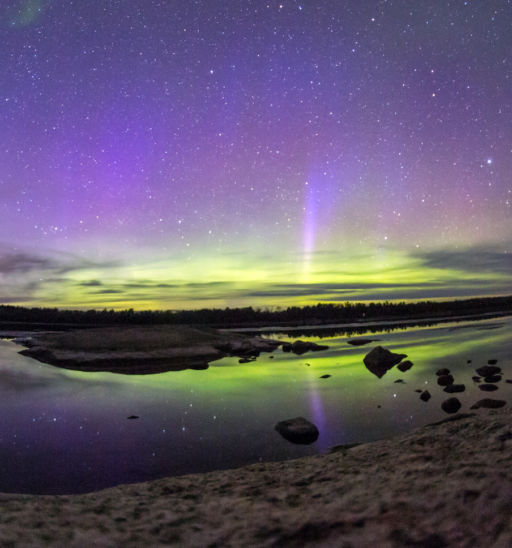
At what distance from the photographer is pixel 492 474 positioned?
3.04 metres

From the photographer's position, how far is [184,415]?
8.46m

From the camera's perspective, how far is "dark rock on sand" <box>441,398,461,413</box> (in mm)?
7890

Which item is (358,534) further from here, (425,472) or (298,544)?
(425,472)

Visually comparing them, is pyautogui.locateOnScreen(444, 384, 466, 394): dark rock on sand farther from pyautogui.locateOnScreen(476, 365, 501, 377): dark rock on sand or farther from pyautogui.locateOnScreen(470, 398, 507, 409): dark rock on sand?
pyautogui.locateOnScreen(476, 365, 501, 377): dark rock on sand

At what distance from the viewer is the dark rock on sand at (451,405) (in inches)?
311

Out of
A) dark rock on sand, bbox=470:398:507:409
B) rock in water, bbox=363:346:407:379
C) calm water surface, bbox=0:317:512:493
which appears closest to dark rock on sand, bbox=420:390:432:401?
calm water surface, bbox=0:317:512:493

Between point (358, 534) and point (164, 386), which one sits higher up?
point (358, 534)

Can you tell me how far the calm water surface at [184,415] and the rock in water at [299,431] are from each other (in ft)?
0.50

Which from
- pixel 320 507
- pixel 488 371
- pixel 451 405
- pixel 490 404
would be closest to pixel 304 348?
pixel 488 371

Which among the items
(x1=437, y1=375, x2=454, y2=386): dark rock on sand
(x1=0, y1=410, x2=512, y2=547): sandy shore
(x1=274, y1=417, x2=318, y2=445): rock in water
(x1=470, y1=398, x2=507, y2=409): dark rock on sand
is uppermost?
(x1=0, y1=410, x2=512, y2=547): sandy shore

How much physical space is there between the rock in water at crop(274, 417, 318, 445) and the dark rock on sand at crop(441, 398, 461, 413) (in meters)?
3.14

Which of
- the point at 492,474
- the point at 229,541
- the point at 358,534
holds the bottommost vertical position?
the point at 229,541

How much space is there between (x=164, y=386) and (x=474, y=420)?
905 cm

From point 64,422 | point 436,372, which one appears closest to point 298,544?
point 64,422
